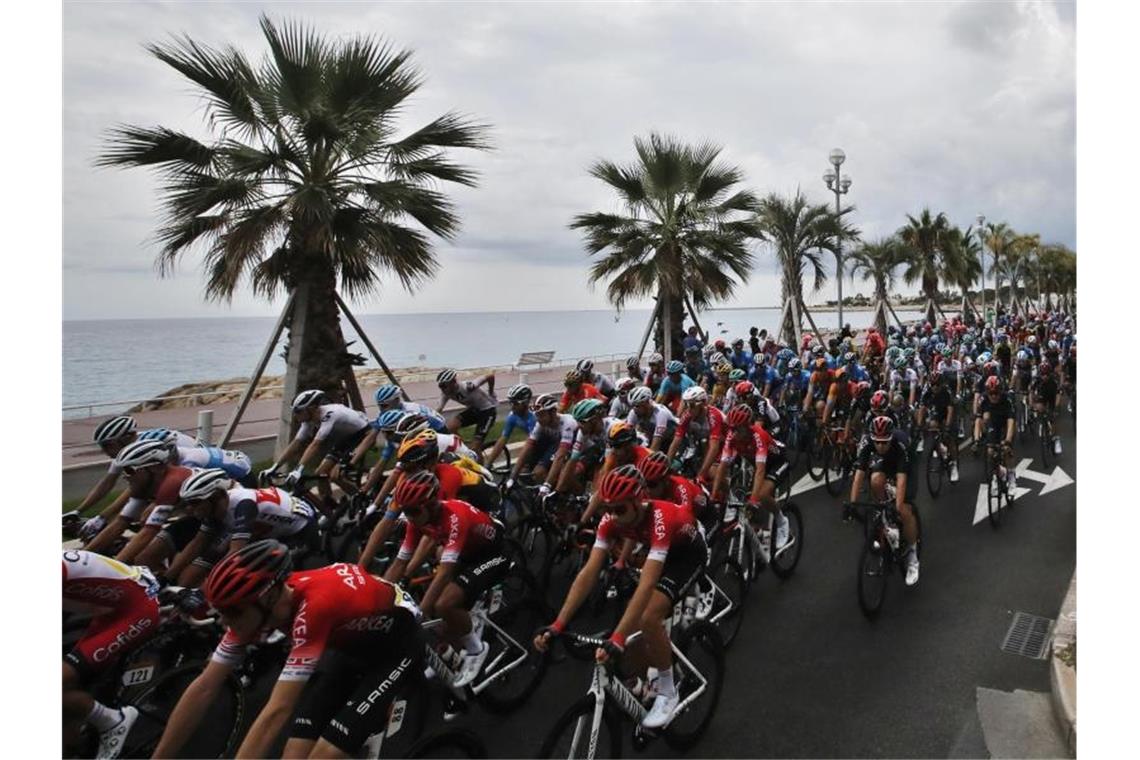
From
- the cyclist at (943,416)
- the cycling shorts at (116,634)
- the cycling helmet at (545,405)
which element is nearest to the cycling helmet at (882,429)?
the cycling helmet at (545,405)

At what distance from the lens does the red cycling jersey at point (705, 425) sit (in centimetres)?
693

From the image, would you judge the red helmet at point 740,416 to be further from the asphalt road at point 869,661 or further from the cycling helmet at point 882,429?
the asphalt road at point 869,661

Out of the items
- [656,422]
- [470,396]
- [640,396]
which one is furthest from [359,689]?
[470,396]

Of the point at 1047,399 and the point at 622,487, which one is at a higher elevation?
the point at 1047,399

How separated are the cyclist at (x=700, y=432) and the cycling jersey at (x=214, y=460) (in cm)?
427

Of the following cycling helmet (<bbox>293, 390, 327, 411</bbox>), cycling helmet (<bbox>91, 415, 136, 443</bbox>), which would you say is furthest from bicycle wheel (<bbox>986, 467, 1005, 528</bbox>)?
cycling helmet (<bbox>91, 415, 136, 443</bbox>)

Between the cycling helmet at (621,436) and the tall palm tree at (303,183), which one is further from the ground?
the tall palm tree at (303,183)

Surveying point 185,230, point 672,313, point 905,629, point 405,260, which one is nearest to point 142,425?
point 185,230

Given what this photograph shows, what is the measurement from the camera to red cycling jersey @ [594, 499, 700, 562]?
12.9ft

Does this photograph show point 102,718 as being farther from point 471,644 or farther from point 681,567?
point 681,567

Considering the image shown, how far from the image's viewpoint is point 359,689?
3.02 m

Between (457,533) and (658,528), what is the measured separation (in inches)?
50.1

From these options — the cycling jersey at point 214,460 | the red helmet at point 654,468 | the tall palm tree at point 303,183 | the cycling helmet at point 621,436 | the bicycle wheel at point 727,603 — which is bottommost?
the bicycle wheel at point 727,603

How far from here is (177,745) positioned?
2.76 metres
